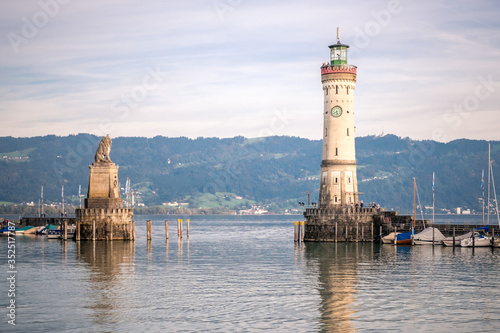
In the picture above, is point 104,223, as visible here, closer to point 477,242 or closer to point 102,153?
point 102,153

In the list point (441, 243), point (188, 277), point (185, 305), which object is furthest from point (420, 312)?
point (441, 243)

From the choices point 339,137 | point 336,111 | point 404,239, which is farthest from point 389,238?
point 336,111

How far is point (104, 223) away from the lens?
96438mm

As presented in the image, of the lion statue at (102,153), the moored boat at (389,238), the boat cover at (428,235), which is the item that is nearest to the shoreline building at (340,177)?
the moored boat at (389,238)

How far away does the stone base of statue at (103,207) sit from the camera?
95.4 meters

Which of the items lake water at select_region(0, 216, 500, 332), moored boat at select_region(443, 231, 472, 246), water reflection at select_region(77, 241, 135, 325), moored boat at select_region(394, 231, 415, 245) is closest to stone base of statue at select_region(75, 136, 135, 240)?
water reflection at select_region(77, 241, 135, 325)

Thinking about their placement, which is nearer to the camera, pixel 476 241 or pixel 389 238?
pixel 476 241

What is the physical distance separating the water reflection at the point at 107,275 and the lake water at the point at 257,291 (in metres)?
0.09

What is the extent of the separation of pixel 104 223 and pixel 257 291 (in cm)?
4593

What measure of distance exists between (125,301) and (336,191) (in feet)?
167

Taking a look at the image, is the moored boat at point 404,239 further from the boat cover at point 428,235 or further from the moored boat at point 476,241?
the moored boat at point 476,241

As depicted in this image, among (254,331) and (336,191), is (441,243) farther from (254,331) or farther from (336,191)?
(254,331)

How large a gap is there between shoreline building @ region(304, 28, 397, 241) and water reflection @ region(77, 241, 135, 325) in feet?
82.8

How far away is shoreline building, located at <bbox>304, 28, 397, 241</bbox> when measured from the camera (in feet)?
315
